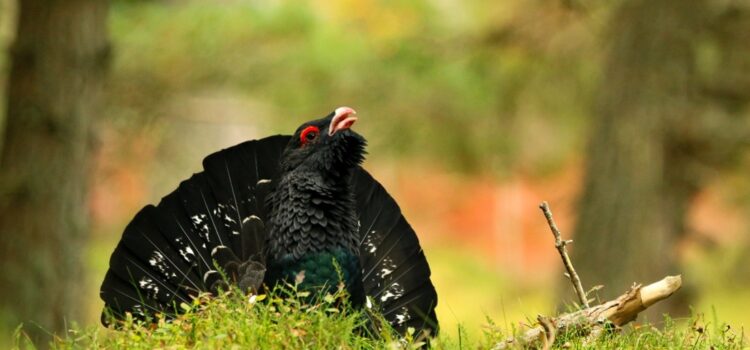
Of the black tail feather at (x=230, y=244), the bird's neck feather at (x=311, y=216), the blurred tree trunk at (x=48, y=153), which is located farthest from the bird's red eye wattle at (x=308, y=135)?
the blurred tree trunk at (x=48, y=153)

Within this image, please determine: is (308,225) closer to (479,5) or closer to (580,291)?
(580,291)

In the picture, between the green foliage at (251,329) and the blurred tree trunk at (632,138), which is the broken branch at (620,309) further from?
the blurred tree trunk at (632,138)

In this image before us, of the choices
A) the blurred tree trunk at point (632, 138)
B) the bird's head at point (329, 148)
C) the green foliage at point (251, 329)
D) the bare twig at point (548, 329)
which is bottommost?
the green foliage at point (251, 329)

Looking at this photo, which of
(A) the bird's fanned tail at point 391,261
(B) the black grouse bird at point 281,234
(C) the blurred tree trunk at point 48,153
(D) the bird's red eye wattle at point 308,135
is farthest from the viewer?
(C) the blurred tree trunk at point 48,153

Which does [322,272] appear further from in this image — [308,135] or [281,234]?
[308,135]

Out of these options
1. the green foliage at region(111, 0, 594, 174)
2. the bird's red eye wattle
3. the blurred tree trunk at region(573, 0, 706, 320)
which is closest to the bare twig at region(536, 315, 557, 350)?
the bird's red eye wattle

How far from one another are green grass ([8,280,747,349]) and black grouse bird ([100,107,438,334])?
0.72ft

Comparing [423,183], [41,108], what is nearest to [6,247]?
[41,108]

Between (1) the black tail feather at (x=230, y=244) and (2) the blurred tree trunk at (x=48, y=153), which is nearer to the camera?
(1) the black tail feather at (x=230, y=244)

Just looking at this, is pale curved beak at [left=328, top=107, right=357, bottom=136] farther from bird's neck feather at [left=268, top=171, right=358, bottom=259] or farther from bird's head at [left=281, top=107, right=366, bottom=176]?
bird's neck feather at [left=268, top=171, right=358, bottom=259]

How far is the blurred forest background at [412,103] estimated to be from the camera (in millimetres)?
6406

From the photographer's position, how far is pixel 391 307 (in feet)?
13.3

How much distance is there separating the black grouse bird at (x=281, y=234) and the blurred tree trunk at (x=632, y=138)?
4.96 meters

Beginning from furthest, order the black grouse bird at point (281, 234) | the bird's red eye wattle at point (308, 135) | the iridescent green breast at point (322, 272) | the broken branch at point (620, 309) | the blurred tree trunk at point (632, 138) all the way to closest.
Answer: the blurred tree trunk at point (632, 138) < the bird's red eye wattle at point (308, 135) < the black grouse bird at point (281, 234) < the iridescent green breast at point (322, 272) < the broken branch at point (620, 309)
